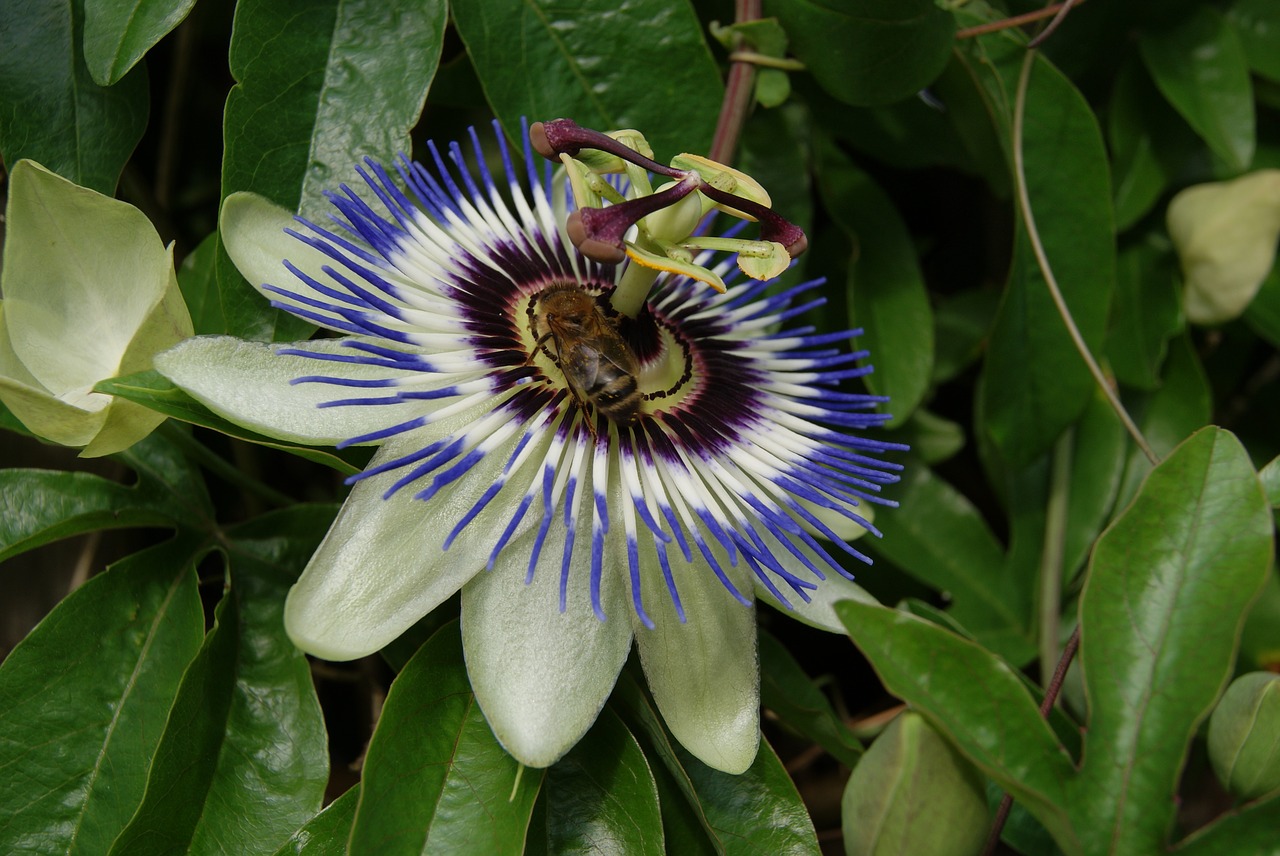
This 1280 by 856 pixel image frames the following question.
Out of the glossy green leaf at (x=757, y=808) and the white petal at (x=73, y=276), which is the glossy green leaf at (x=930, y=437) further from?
the white petal at (x=73, y=276)

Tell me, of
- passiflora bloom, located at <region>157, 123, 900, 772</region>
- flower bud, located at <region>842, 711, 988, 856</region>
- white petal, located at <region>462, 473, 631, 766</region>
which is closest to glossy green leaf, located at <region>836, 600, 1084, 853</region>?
flower bud, located at <region>842, 711, 988, 856</region>

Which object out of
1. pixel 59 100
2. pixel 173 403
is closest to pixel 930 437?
pixel 173 403

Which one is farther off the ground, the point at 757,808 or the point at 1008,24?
the point at 1008,24

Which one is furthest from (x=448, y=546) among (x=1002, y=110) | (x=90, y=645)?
(x=1002, y=110)

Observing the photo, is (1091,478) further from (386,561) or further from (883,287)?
(386,561)

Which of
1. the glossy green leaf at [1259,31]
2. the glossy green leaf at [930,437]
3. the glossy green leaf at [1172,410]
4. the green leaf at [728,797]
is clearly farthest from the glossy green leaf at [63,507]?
the glossy green leaf at [1259,31]

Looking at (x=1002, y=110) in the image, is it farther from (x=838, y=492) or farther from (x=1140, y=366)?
(x=838, y=492)
